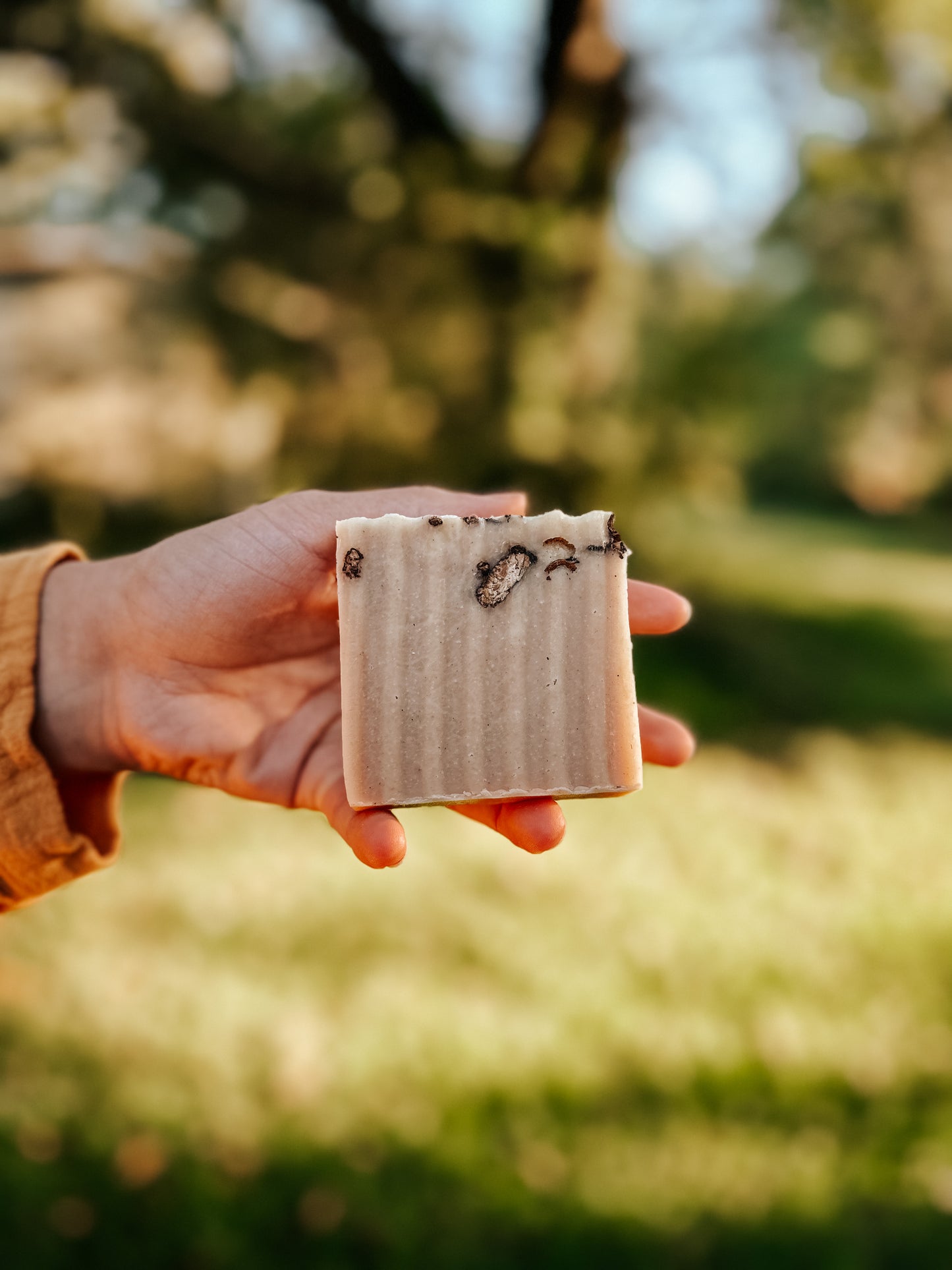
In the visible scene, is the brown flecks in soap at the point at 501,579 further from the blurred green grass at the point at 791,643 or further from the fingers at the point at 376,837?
the blurred green grass at the point at 791,643

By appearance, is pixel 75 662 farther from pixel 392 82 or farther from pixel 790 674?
pixel 790 674

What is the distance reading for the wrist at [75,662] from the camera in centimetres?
200

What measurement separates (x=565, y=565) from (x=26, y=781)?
1.14 meters

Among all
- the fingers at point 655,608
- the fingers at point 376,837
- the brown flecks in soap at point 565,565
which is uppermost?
the fingers at point 655,608

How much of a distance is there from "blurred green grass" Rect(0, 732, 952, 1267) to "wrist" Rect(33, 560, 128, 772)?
1.22m

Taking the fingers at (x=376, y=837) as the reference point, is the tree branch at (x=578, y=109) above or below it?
above

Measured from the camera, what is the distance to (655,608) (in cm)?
204

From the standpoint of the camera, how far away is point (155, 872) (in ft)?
12.3

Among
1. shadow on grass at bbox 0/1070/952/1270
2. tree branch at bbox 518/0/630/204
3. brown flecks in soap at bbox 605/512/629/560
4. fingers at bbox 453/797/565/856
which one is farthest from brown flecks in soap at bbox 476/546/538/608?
tree branch at bbox 518/0/630/204

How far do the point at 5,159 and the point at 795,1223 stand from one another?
6673 millimetres

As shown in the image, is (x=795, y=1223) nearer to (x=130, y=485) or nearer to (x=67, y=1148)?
(x=67, y=1148)

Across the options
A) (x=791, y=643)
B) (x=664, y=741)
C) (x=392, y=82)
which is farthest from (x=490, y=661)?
(x=791, y=643)

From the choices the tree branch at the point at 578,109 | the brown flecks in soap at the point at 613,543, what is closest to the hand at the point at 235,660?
the brown flecks in soap at the point at 613,543

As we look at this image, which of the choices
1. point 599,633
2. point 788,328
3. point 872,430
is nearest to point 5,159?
point 788,328
